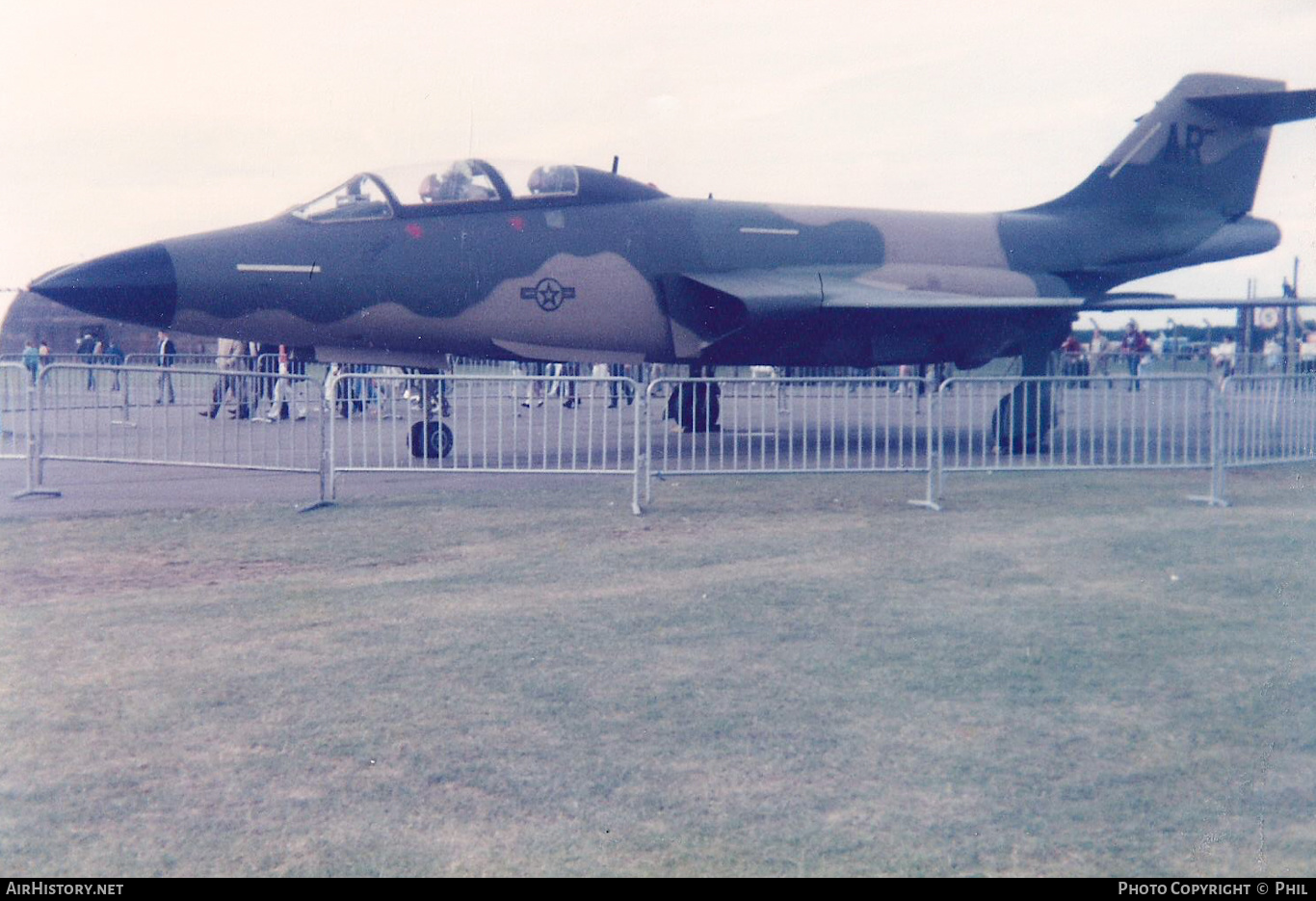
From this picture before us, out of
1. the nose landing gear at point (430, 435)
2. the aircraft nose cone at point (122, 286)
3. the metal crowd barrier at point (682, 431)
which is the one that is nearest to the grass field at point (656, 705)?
the metal crowd barrier at point (682, 431)

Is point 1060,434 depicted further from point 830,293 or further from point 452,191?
point 452,191

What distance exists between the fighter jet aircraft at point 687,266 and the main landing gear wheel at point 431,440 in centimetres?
72

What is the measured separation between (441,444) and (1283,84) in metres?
11.4

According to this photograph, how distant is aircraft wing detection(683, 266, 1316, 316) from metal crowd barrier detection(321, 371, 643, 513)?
5.24 feet

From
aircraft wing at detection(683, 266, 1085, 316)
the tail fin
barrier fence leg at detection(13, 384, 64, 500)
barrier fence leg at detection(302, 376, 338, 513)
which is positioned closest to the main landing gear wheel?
barrier fence leg at detection(302, 376, 338, 513)

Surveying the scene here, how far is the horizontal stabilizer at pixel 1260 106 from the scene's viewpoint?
13766 mm

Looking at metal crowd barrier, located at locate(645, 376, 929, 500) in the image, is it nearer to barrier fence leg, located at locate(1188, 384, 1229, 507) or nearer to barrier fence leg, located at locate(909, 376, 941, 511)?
barrier fence leg, located at locate(909, 376, 941, 511)

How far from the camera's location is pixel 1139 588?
19.4ft

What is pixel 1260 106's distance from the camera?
14.7 metres

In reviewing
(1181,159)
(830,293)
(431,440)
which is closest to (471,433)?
(431,440)

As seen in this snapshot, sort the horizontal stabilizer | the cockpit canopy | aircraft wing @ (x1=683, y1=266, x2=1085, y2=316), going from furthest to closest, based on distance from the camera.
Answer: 1. the horizontal stabilizer
2. aircraft wing @ (x1=683, y1=266, x2=1085, y2=316)
3. the cockpit canopy

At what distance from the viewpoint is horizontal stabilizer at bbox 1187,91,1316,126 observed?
1377cm

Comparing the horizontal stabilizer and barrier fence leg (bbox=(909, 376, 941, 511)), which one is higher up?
the horizontal stabilizer

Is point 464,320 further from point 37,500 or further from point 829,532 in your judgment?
point 829,532
